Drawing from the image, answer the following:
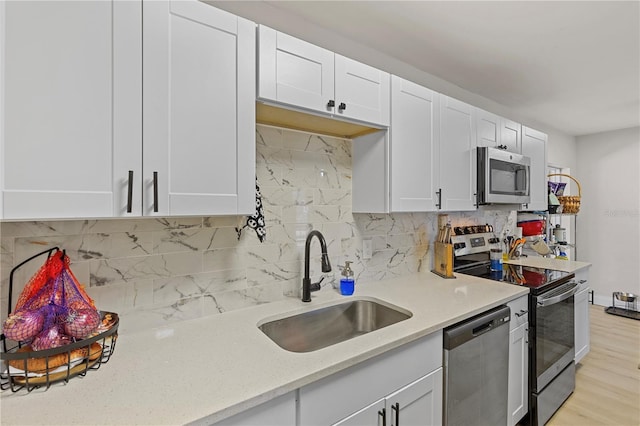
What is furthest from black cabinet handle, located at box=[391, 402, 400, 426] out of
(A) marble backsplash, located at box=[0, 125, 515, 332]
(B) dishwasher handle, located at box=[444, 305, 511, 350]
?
(A) marble backsplash, located at box=[0, 125, 515, 332]

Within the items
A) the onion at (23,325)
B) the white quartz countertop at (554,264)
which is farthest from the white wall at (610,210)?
the onion at (23,325)

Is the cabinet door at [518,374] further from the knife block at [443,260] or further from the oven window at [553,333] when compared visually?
the knife block at [443,260]

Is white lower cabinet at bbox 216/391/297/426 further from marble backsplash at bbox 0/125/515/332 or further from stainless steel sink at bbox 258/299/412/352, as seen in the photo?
marble backsplash at bbox 0/125/515/332

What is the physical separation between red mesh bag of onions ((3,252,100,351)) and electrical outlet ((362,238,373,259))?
1.47 m

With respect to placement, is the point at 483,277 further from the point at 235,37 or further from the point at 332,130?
the point at 235,37

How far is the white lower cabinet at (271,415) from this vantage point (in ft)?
2.97

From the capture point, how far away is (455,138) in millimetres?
2129

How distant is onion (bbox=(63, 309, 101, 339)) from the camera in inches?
37.2

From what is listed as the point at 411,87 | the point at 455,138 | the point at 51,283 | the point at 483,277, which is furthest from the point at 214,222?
the point at 483,277

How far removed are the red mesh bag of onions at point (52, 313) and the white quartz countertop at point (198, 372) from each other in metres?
0.14

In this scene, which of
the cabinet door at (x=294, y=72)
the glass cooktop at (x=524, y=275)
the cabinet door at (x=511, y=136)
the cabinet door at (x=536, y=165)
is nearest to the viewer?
the cabinet door at (x=294, y=72)

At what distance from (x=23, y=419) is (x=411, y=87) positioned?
2088 millimetres

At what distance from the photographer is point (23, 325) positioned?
904mm

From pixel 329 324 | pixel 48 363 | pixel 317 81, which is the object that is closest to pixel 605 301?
pixel 329 324
